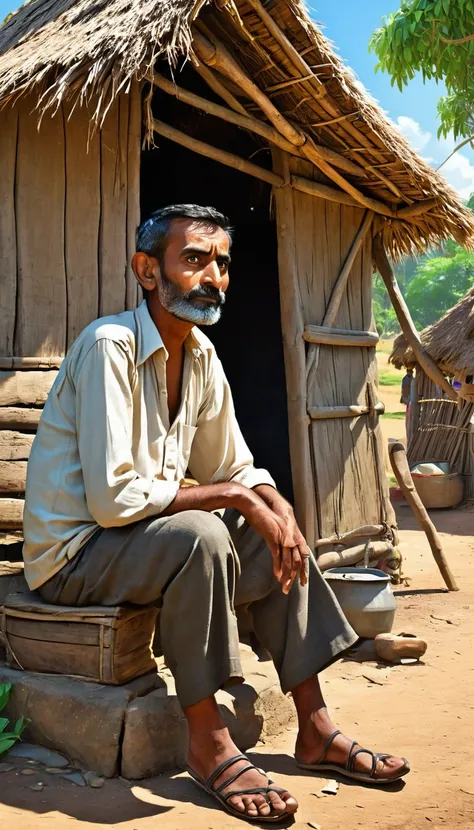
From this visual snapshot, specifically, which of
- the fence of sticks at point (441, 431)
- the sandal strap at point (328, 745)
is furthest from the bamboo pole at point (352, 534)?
the fence of sticks at point (441, 431)

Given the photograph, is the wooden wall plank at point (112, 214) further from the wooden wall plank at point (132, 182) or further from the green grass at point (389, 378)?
the green grass at point (389, 378)

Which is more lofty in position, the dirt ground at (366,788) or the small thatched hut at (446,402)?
the small thatched hut at (446,402)

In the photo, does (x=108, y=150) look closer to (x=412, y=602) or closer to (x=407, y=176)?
(x=407, y=176)

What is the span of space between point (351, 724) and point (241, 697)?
1.83 feet

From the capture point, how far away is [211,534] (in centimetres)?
246

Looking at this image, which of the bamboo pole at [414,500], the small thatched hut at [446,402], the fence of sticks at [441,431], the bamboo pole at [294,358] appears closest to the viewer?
the bamboo pole at [294,358]

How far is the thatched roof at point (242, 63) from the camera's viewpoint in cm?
360

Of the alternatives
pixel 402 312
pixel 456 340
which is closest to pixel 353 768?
pixel 402 312

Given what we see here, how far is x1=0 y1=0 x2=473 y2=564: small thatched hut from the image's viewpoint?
12.3 ft

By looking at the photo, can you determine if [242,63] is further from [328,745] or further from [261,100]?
[328,745]

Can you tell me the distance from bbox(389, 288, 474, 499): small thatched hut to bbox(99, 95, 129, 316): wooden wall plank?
23.9ft

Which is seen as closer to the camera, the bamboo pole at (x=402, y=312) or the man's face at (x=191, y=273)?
the man's face at (x=191, y=273)

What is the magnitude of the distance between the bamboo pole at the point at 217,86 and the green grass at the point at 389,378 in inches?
1240

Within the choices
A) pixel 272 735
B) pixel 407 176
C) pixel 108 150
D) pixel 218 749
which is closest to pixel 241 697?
pixel 272 735
